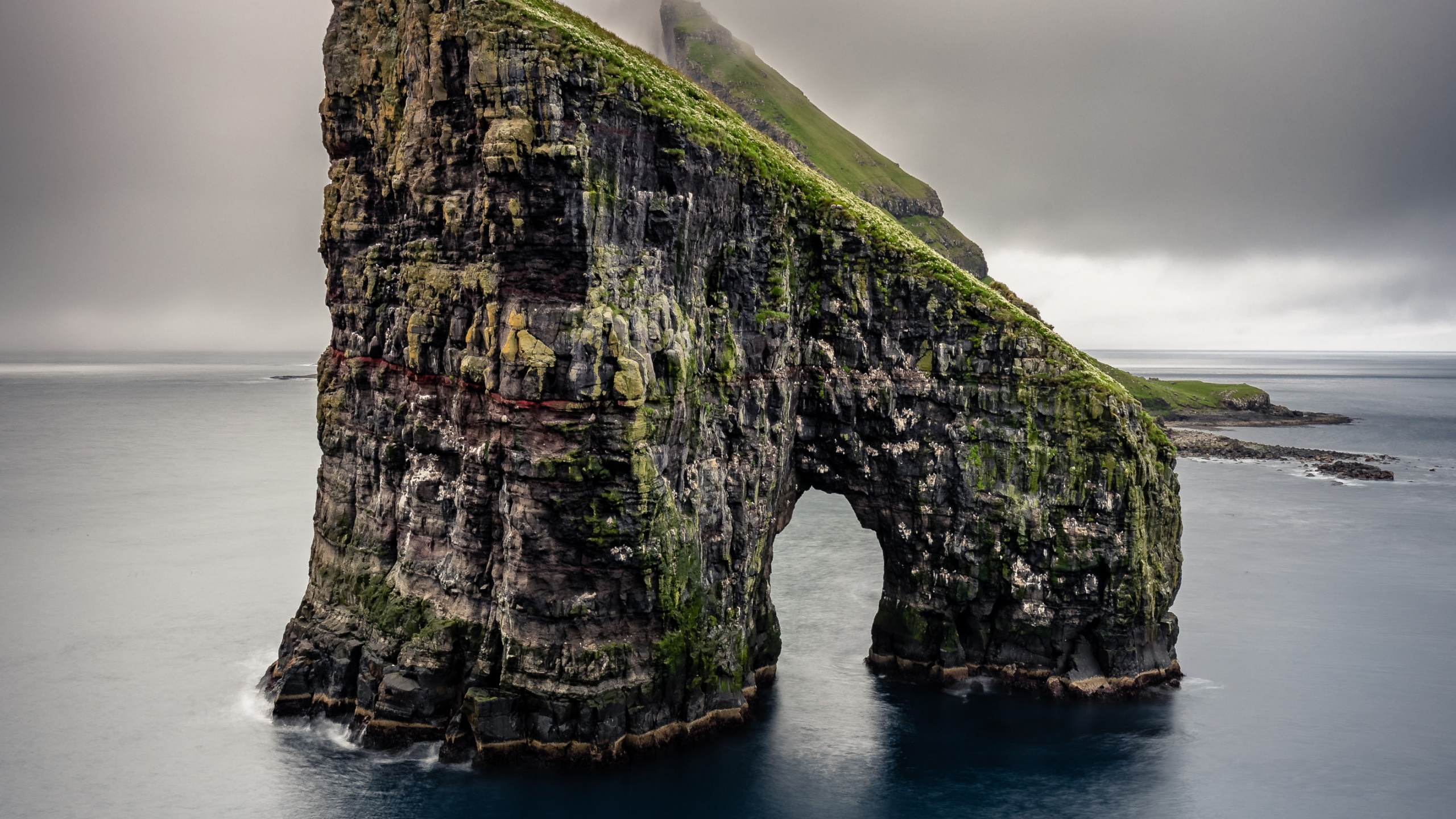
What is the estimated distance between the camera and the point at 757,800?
4131 cm

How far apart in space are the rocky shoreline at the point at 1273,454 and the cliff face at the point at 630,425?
97.2 metres

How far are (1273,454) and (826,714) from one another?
122m

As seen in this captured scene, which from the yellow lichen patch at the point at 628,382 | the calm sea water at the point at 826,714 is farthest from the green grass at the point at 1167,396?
the yellow lichen patch at the point at 628,382

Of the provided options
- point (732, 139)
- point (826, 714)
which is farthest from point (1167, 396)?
point (732, 139)

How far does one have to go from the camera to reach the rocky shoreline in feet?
430

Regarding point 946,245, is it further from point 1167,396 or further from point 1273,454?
point 1273,454

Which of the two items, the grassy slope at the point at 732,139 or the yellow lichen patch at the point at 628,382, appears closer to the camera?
the yellow lichen patch at the point at 628,382

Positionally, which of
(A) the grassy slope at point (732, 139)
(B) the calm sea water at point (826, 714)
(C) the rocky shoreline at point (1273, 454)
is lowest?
(B) the calm sea water at point (826, 714)

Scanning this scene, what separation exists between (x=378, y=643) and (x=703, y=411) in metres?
20.1

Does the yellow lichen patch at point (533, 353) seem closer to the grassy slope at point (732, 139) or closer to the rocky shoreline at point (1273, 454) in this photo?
the grassy slope at point (732, 139)

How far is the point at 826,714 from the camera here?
5019 cm

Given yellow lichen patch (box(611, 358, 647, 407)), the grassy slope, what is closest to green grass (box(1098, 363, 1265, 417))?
the grassy slope

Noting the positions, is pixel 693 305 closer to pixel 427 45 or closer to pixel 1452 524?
pixel 427 45

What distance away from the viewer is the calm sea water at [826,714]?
4175 centimetres
